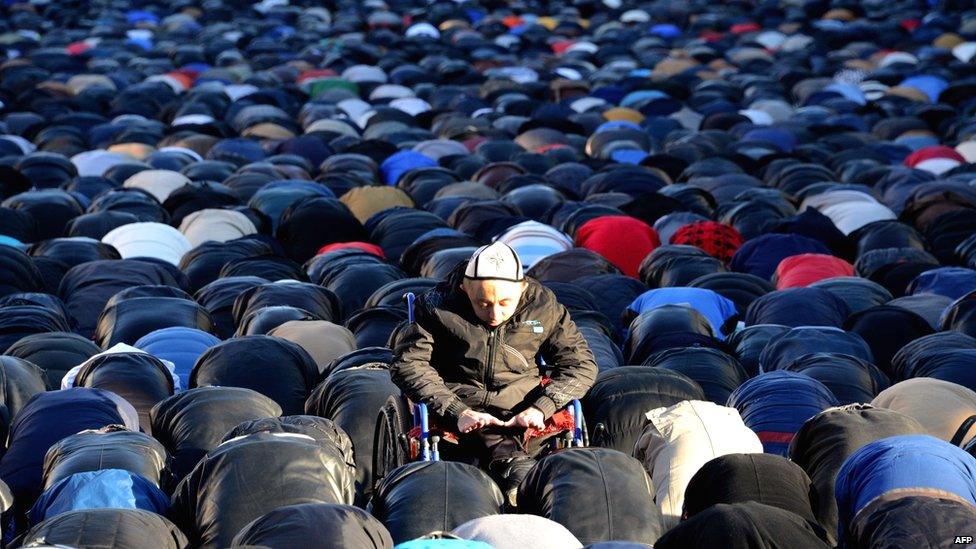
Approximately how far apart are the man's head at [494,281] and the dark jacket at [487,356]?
0.16 meters

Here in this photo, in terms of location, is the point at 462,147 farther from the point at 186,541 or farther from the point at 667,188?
the point at 186,541

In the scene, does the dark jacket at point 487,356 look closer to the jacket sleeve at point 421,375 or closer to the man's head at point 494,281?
the jacket sleeve at point 421,375

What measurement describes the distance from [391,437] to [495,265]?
1394 mm

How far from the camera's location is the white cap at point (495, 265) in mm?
7855

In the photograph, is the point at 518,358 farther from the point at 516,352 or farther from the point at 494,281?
the point at 494,281

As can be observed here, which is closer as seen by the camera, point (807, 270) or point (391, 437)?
point (391, 437)

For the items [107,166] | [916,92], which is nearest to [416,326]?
[107,166]

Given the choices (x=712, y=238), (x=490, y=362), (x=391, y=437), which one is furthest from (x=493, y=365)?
(x=712, y=238)

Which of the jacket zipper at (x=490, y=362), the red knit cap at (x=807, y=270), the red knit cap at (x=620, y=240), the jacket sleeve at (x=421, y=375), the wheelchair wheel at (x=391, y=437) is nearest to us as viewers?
the jacket sleeve at (x=421, y=375)

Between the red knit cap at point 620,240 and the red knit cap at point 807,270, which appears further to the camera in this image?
the red knit cap at point 620,240

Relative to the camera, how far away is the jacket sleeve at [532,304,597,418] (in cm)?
812

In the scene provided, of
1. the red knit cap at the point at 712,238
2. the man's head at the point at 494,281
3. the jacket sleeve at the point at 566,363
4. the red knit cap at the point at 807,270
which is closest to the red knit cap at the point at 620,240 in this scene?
the red knit cap at the point at 712,238

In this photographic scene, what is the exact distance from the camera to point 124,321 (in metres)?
12.5

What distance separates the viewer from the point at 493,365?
8.15m
